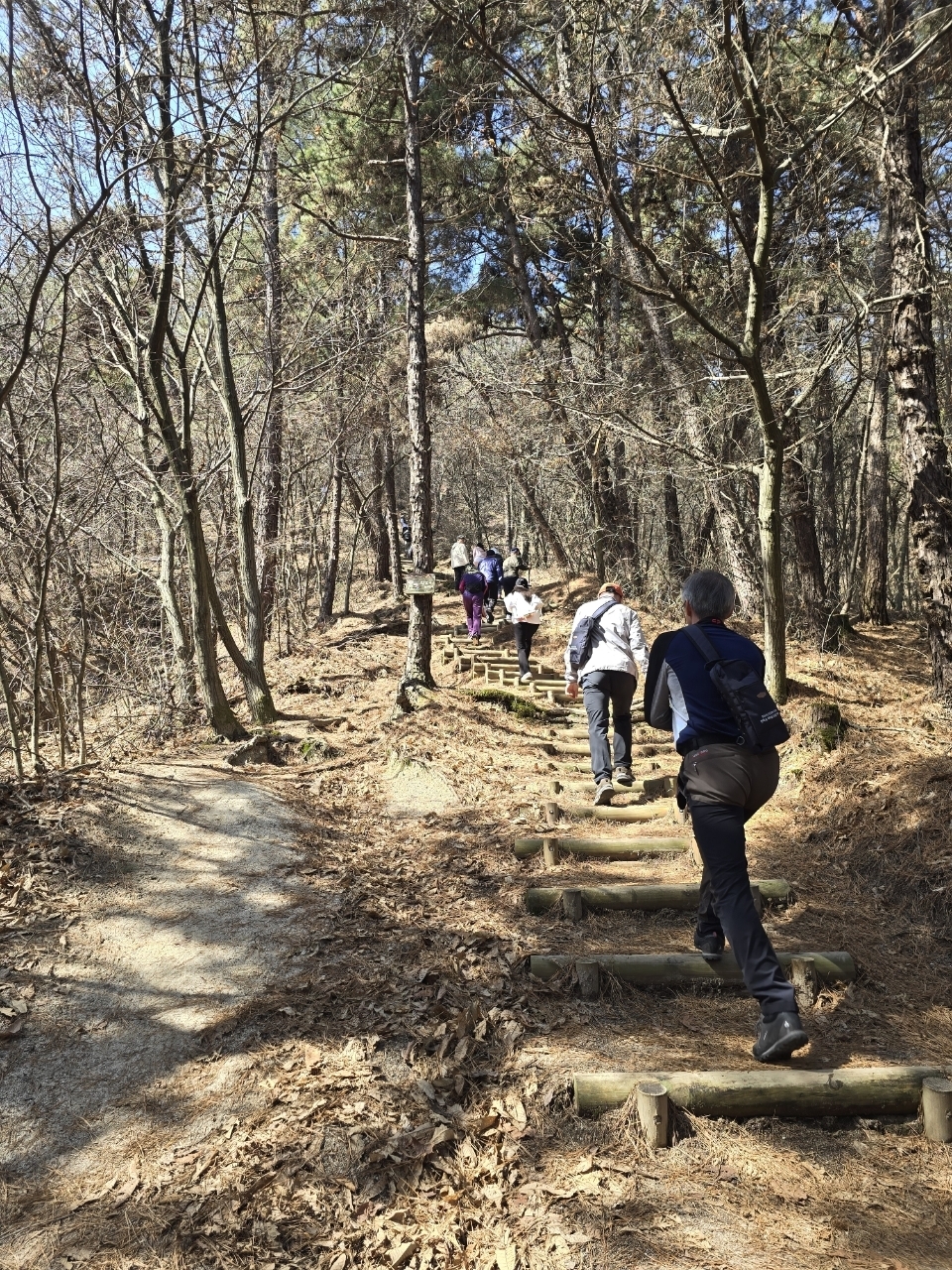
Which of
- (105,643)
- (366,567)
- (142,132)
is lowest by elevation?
(105,643)

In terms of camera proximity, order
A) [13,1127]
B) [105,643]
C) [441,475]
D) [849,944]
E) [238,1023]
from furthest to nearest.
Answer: [441,475] → [105,643] → [849,944] → [238,1023] → [13,1127]

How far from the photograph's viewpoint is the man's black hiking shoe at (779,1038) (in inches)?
129

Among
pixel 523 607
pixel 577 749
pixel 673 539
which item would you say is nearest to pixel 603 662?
pixel 577 749

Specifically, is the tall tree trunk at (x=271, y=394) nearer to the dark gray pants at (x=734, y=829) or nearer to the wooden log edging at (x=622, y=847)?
the wooden log edging at (x=622, y=847)

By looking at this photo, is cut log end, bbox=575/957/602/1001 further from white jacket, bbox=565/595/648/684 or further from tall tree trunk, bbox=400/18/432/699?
tall tree trunk, bbox=400/18/432/699

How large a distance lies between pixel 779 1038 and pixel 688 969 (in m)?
0.74

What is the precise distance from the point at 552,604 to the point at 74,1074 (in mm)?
14948

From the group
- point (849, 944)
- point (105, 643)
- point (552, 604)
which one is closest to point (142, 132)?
point (105, 643)

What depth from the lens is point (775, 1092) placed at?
3.13m

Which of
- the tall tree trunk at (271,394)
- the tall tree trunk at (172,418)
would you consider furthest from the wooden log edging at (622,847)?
the tall tree trunk at (271,394)

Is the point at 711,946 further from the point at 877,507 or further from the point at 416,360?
the point at 877,507

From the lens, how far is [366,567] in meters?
33.3

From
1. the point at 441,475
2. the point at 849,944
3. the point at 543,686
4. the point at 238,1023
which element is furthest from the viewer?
the point at 441,475

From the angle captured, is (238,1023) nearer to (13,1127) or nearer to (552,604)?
(13,1127)
